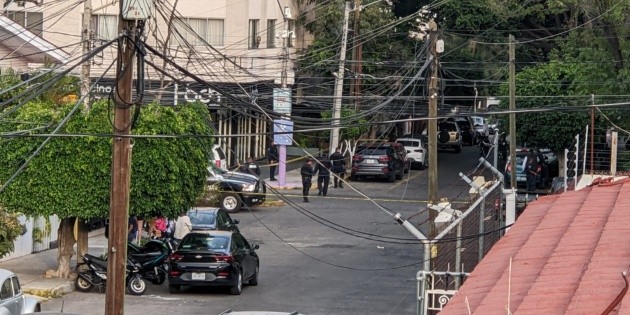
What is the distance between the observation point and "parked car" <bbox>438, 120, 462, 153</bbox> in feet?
221

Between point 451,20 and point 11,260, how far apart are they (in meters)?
35.5

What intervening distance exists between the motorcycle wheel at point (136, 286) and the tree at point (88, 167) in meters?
1.60

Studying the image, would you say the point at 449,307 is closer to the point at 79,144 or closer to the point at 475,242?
the point at 475,242

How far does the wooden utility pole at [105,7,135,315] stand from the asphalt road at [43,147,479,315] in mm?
6354

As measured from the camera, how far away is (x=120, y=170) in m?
15.7

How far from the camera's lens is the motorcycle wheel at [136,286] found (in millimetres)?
26562

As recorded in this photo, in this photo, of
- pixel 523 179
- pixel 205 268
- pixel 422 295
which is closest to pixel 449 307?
pixel 422 295

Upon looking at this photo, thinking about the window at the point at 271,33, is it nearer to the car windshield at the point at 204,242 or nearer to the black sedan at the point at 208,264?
the car windshield at the point at 204,242

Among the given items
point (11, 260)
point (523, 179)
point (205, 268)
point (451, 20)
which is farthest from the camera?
point (451, 20)

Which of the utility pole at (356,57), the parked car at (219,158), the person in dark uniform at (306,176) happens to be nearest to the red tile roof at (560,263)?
the person in dark uniform at (306,176)

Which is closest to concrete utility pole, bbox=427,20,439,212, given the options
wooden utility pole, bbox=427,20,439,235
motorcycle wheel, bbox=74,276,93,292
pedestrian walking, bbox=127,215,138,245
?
wooden utility pole, bbox=427,20,439,235

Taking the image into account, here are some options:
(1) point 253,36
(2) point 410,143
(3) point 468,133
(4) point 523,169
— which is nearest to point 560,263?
(4) point 523,169

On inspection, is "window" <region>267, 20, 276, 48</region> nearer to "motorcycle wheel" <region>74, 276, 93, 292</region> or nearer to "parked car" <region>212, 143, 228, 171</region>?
"parked car" <region>212, 143, 228, 171</region>

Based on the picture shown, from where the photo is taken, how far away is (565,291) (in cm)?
909
